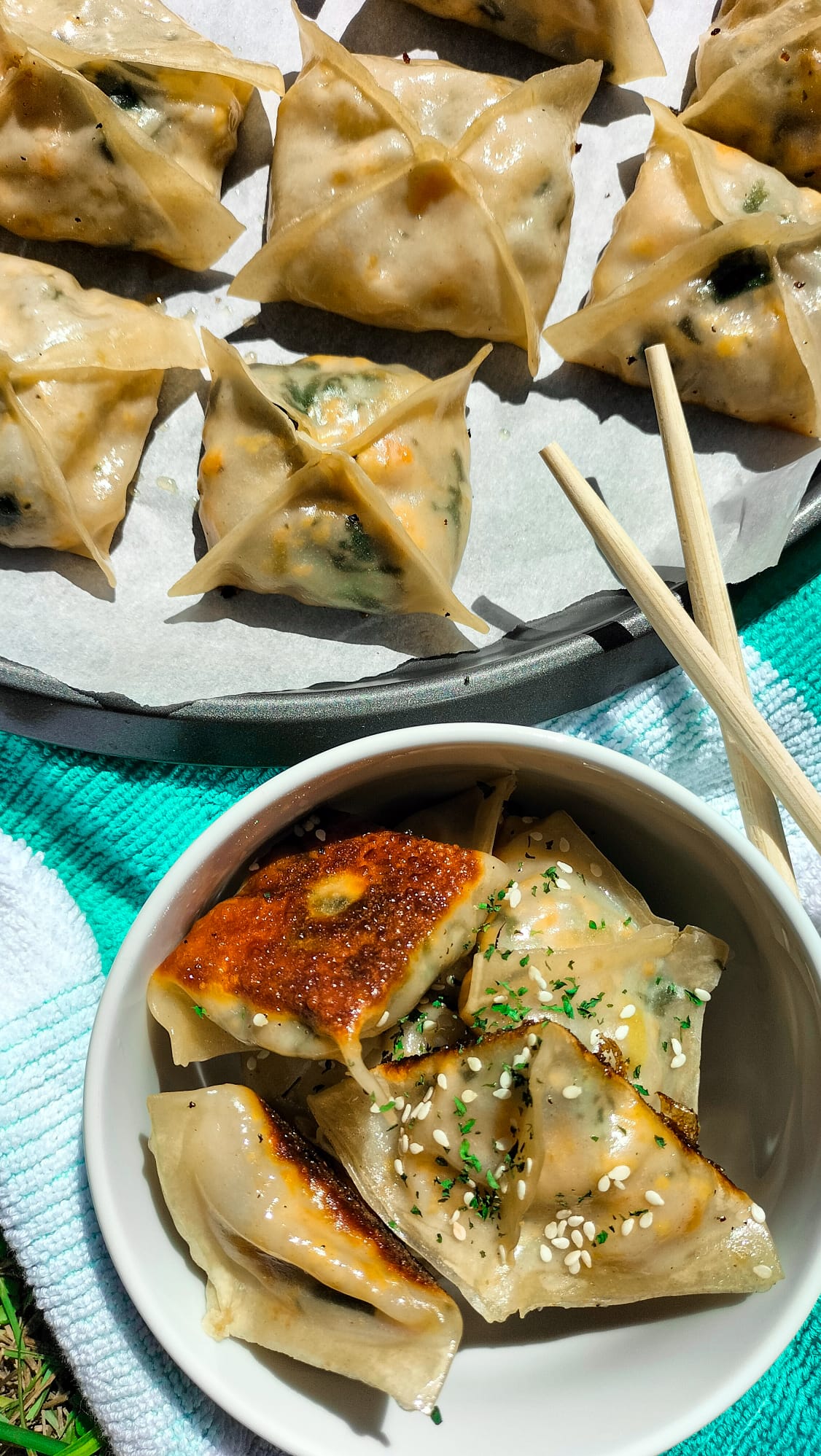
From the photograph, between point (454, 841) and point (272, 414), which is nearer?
point (454, 841)

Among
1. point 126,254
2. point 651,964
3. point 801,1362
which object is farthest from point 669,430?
point 801,1362

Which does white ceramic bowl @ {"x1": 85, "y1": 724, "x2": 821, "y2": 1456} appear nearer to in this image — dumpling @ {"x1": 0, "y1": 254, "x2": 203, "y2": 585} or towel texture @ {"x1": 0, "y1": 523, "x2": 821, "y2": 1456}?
towel texture @ {"x1": 0, "y1": 523, "x2": 821, "y2": 1456}

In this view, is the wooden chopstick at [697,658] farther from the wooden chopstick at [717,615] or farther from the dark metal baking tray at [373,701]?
the dark metal baking tray at [373,701]

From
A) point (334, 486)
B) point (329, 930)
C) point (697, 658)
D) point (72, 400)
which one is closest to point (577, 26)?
point (334, 486)

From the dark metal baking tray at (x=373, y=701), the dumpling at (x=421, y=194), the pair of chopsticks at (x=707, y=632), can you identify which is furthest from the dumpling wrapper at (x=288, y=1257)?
the dumpling at (x=421, y=194)

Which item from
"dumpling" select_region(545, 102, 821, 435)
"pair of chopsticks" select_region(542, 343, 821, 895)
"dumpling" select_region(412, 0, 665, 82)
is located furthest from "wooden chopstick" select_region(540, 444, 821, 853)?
"dumpling" select_region(412, 0, 665, 82)

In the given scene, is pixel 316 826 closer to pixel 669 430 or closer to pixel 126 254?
pixel 669 430
